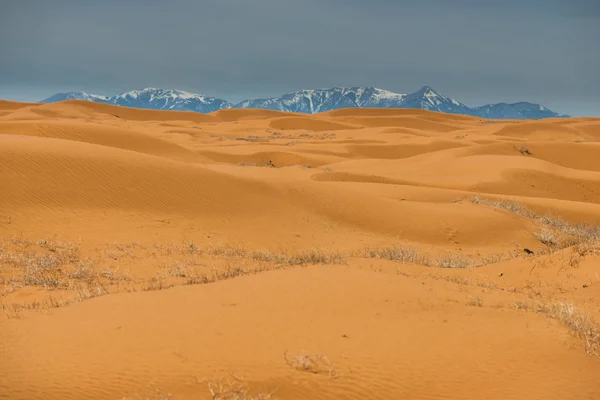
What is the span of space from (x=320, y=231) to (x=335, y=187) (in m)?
4.48

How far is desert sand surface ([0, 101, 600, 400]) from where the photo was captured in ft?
13.3

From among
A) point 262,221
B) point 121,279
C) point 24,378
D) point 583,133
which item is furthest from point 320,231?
point 583,133

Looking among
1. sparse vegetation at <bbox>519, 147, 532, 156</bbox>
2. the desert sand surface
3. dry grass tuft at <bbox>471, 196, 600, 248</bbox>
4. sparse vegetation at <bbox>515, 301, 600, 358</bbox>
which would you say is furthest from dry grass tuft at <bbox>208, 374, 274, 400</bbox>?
sparse vegetation at <bbox>519, 147, 532, 156</bbox>

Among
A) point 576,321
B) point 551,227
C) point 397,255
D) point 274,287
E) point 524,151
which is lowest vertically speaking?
point 551,227

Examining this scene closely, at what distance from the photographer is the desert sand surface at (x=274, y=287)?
4039 millimetres

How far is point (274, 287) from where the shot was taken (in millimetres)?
6387

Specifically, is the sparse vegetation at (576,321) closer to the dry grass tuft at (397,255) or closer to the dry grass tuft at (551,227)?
the dry grass tuft at (397,255)

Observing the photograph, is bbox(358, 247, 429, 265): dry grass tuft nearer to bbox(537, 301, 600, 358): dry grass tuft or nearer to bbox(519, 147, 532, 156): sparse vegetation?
bbox(537, 301, 600, 358): dry grass tuft

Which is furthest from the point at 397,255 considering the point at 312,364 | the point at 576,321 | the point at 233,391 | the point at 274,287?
the point at 233,391

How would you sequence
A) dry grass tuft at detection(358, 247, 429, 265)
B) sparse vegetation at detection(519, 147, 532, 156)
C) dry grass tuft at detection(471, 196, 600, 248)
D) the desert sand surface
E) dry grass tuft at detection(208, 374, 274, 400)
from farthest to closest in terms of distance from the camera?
sparse vegetation at detection(519, 147, 532, 156) → dry grass tuft at detection(471, 196, 600, 248) → dry grass tuft at detection(358, 247, 429, 265) → the desert sand surface → dry grass tuft at detection(208, 374, 274, 400)

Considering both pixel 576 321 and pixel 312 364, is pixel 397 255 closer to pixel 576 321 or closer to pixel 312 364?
pixel 576 321

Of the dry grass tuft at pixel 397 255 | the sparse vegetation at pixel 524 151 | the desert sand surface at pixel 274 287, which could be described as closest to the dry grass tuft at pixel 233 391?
the desert sand surface at pixel 274 287

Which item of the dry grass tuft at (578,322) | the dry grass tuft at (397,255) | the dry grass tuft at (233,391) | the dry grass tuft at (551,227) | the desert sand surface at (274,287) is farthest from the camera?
the dry grass tuft at (551,227)

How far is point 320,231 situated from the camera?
14758 mm
